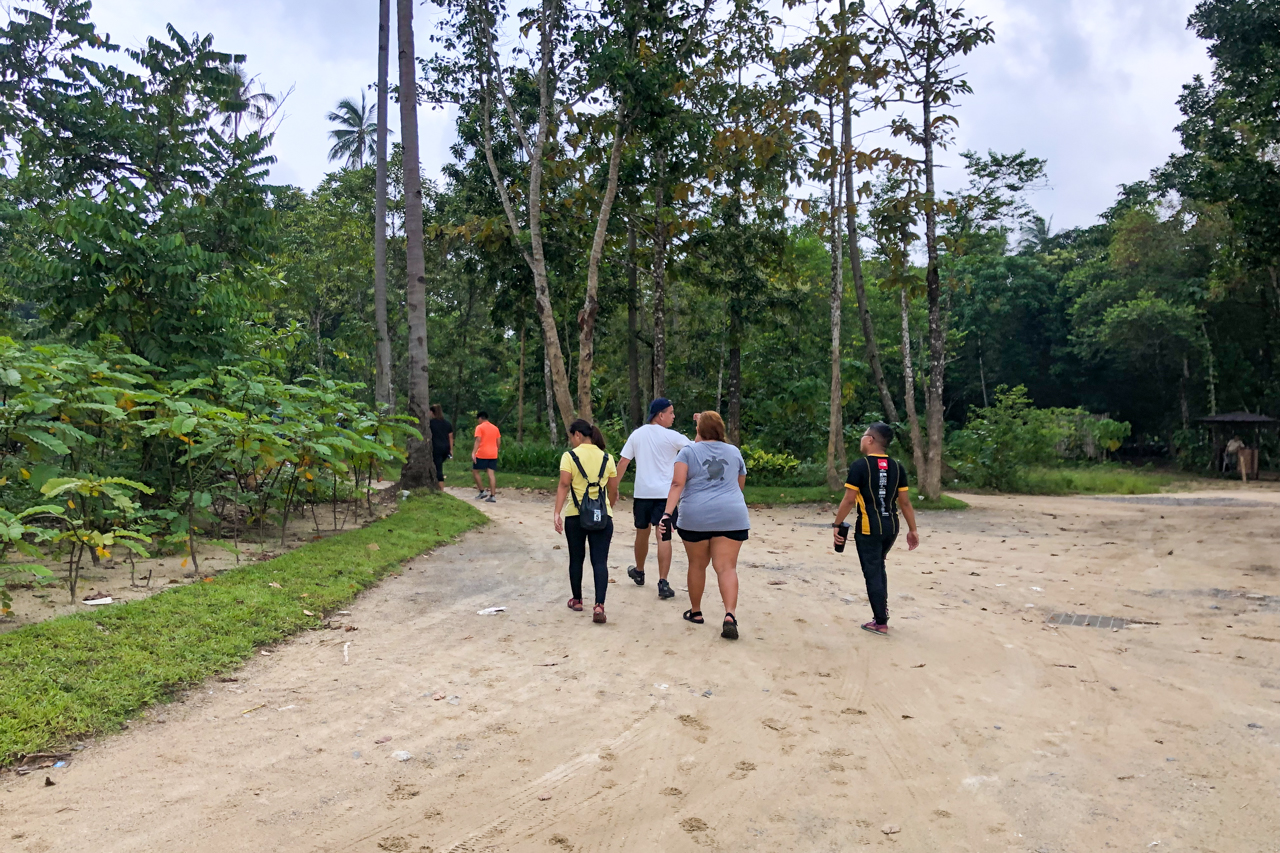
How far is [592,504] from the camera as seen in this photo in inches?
271

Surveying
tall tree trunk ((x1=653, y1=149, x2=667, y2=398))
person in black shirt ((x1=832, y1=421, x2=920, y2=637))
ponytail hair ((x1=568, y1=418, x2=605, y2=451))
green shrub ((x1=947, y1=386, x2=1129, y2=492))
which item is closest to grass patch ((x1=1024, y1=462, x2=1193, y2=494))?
green shrub ((x1=947, y1=386, x2=1129, y2=492))

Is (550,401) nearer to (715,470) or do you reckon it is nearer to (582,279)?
(582,279)

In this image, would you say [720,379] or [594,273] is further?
[720,379]

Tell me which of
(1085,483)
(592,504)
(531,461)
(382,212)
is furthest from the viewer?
(1085,483)

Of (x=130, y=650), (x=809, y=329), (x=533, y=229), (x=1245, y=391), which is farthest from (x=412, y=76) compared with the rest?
(x=1245, y=391)

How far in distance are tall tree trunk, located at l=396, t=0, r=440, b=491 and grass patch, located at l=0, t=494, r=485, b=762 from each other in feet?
21.0

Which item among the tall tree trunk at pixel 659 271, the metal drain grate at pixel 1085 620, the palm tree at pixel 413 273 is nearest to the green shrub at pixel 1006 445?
the tall tree trunk at pixel 659 271

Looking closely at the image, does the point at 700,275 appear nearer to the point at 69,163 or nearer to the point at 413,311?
the point at 413,311

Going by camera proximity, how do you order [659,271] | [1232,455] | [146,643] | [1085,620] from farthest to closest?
1. [1232,455]
2. [659,271]
3. [1085,620]
4. [146,643]

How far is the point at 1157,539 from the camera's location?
41.1 ft

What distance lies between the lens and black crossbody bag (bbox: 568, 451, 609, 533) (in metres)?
6.87

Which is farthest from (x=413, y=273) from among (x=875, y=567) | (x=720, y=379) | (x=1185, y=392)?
(x=1185, y=392)

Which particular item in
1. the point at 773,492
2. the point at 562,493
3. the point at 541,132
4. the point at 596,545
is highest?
the point at 541,132

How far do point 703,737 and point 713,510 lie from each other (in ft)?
7.44
